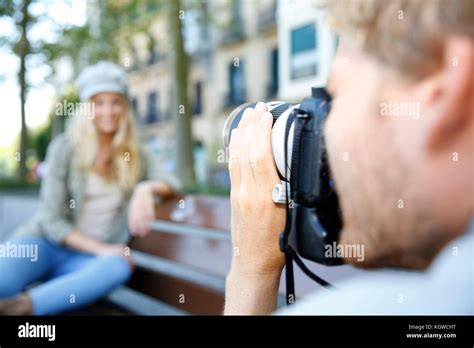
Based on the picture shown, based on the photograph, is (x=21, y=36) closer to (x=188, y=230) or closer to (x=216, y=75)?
(x=188, y=230)

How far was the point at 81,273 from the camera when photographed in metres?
1.70

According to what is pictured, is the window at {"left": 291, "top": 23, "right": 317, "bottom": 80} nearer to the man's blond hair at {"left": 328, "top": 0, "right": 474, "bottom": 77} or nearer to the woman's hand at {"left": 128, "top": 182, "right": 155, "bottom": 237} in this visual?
the woman's hand at {"left": 128, "top": 182, "right": 155, "bottom": 237}

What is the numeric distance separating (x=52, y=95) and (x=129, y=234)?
286 centimetres

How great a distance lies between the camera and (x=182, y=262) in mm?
1568

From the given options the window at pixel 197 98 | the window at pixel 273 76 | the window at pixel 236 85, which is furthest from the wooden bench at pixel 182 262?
the window at pixel 197 98

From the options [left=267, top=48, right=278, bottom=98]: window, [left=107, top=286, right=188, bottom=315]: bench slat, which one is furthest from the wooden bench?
[left=267, top=48, right=278, bottom=98]: window

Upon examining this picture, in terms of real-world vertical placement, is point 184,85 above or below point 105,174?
above

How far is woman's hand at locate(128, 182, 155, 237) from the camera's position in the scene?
1.82 metres

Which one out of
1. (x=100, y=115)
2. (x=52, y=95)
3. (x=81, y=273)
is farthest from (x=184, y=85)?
(x=81, y=273)

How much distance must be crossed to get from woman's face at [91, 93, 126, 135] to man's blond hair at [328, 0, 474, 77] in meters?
1.60

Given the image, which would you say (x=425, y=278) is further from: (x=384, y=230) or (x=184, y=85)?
(x=184, y=85)

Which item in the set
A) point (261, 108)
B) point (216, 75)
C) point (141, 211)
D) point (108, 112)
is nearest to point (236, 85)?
point (216, 75)

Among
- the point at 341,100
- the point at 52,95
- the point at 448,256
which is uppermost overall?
the point at 52,95

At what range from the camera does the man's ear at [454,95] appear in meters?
0.42
